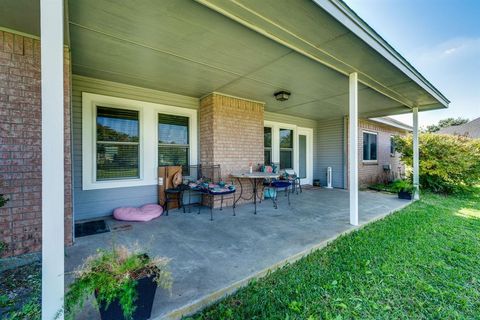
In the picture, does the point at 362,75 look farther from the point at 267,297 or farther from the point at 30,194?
the point at 30,194

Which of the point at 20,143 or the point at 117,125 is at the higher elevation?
the point at 117,125

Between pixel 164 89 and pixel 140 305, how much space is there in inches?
162

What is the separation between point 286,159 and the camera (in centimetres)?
735

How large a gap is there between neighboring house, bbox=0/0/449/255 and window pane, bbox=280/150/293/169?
10 centimetres

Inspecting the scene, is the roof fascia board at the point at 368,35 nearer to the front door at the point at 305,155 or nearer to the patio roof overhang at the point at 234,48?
the patio roof overhang at the point at 234,48

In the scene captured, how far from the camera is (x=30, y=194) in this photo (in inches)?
96.0

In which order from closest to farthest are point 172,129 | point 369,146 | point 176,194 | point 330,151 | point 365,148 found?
1. point 176,194
2. point 172,129
3. point 330,151
4. point 365,148
5. point 369,146

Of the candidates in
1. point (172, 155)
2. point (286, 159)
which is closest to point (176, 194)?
point (172, 155)

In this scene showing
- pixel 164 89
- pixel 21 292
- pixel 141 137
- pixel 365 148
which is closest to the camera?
pixel 21 292

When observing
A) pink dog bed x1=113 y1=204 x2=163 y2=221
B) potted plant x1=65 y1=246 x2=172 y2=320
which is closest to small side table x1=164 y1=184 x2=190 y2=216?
pink dog bed x1=113 y1=204 x2=163 y2=221

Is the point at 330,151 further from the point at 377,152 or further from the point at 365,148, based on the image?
the point at 377,152

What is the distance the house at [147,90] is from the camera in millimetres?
1930

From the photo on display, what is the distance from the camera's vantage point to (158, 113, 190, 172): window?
4633 mm

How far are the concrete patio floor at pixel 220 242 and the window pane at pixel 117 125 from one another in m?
1.67
